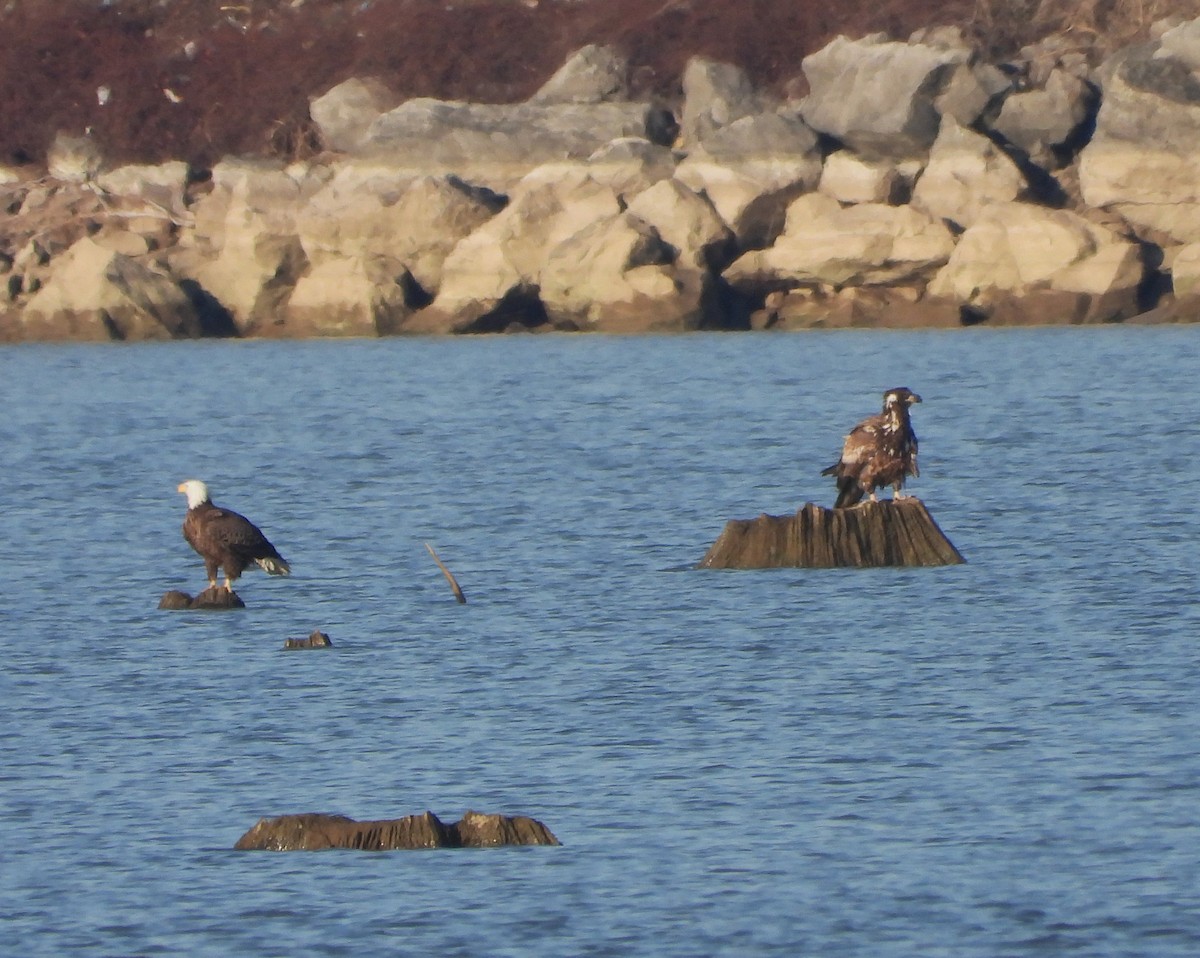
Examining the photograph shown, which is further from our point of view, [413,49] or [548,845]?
[413,49]

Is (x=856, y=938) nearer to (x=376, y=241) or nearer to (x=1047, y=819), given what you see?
(x=1047, y=819)

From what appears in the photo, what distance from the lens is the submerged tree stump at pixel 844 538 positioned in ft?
59.0

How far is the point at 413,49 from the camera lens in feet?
219

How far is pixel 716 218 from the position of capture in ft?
156

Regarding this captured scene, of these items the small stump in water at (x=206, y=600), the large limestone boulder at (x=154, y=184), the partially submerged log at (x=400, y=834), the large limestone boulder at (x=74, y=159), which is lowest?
the small stump in water at (x=206, y=600)

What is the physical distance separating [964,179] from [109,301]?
1696 centimetres

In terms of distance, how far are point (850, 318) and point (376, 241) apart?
31.0ft

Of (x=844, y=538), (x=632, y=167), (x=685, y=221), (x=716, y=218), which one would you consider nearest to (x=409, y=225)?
(x=632, y=167)

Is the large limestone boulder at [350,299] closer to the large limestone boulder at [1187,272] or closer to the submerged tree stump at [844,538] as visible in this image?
the large limestone boulder at [1187,272]

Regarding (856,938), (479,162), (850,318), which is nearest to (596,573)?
(856,938)

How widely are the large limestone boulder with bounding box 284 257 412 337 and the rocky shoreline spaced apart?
6 cm

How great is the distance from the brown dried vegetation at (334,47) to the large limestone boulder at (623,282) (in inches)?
526

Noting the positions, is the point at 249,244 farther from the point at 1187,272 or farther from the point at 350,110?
the point at 1187,272

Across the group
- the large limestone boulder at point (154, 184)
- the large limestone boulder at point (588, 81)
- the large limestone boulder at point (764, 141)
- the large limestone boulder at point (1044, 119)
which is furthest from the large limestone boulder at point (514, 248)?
the large limestone boulder at point (154, 184)
